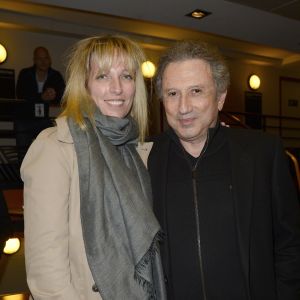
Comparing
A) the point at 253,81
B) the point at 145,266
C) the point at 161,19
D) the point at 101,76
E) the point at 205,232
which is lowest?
the point at 145,266

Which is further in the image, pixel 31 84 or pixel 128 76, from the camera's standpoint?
pixel 31 84

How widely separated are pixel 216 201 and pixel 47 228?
2.38ft

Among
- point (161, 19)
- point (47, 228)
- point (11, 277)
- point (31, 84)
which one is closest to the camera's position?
point (47, 228)

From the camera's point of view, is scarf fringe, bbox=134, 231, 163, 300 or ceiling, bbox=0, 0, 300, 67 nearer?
scarf fringe, bbox=134, 231, 163, 300

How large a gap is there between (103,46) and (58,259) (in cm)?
93

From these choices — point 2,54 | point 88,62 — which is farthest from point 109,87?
point 2,54

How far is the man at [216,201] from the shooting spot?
1.54 m

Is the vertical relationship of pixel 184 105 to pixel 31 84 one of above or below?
below

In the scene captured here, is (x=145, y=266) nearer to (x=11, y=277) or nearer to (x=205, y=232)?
(x=205, y=232)

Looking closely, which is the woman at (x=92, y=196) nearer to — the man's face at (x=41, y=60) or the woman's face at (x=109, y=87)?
the woman's face at (x=109, y=87)

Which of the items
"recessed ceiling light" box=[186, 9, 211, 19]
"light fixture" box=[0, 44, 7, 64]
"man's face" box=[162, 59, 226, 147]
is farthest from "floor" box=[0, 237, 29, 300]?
"man's face" box=[162, 59, 226, 147]

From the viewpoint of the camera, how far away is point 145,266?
1.48m

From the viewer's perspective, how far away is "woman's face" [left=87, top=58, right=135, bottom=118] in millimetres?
1631

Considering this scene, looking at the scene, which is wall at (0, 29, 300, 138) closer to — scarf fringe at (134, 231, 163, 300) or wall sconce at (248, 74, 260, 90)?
wall sconce at (248, 74, 260, 90)
